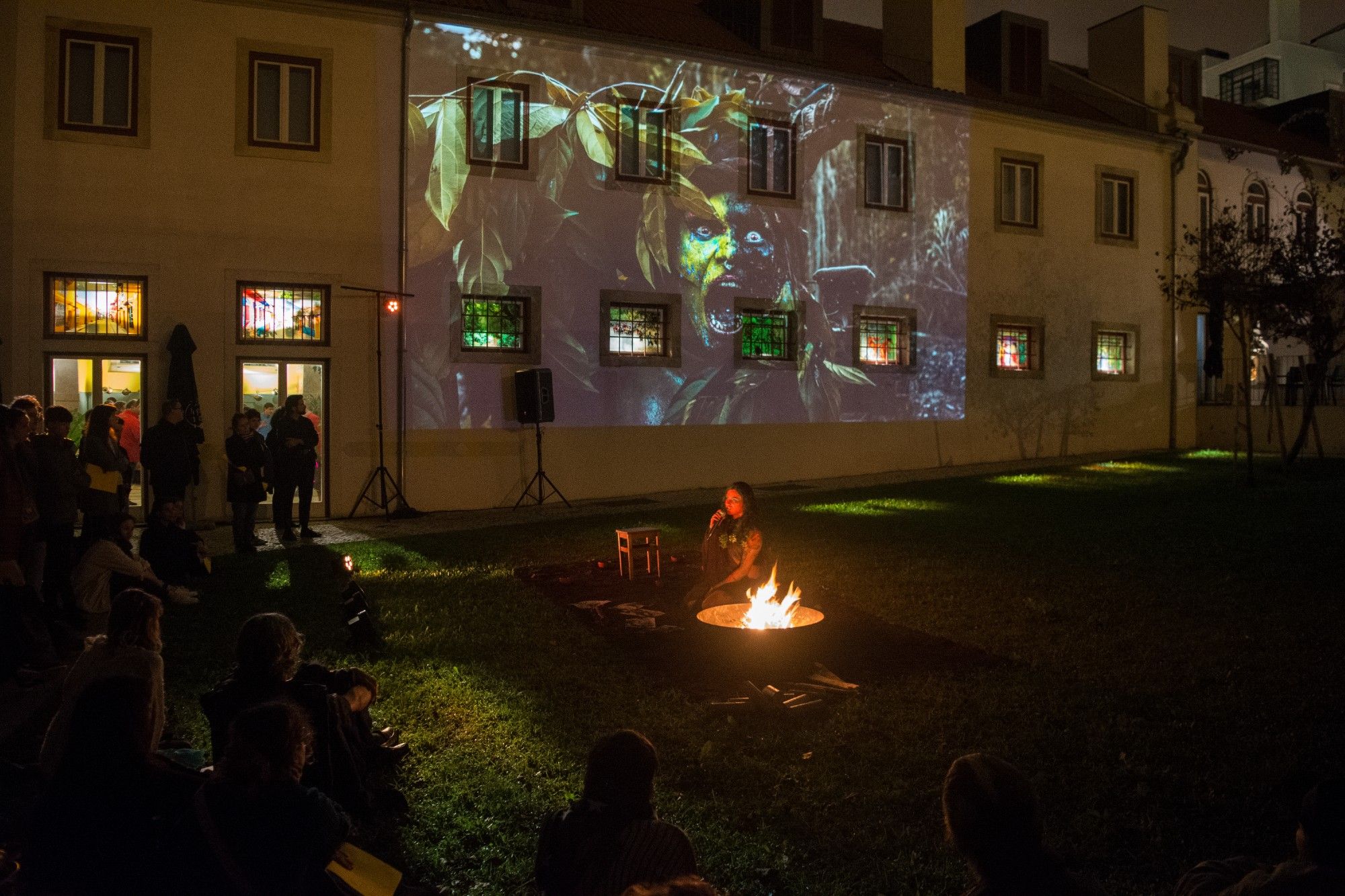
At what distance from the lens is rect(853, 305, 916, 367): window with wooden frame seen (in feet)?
63.9

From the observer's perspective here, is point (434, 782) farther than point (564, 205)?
No

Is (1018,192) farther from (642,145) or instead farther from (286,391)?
(286,391)

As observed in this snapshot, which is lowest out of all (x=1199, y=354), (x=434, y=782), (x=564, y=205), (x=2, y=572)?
(x=434, y=782)

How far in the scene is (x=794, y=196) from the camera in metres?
18.7

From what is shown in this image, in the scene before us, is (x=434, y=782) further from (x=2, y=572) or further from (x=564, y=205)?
(x=564, y=205)

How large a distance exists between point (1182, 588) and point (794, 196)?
38.0 feet

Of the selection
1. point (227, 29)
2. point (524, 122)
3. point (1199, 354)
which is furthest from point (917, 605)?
point (1199, 354)

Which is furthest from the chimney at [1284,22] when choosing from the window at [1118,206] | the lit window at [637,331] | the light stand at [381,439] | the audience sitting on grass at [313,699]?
the audience sitting on grass at [313,699]

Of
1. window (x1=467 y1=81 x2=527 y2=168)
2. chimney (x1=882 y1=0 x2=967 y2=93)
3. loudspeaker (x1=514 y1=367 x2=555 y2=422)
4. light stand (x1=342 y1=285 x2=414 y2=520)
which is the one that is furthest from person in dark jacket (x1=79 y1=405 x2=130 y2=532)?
chimney (x1=882 y1=0 x2=967 y2=93)

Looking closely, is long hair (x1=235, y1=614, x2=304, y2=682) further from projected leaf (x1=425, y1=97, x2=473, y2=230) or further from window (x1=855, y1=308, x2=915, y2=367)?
window (x1=855, y1=308, x2=915, y2=367)

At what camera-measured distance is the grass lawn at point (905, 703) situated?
4.33 meters

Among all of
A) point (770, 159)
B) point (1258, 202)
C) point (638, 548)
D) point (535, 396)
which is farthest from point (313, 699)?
point (1258, 202)

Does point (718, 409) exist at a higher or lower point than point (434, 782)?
higher

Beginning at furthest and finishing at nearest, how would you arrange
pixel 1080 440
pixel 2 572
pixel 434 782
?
pixel 1080 440
pixel 2 572
pixel 434 782
